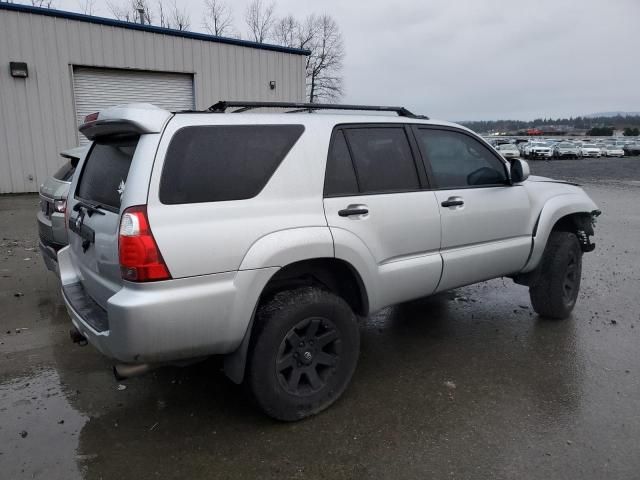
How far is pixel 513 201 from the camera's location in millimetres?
4297

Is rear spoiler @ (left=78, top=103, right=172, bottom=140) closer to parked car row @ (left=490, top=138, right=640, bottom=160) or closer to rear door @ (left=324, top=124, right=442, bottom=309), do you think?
rear door @ (left=324, top=124, right=442, bottom=309)

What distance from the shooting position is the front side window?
3.90m

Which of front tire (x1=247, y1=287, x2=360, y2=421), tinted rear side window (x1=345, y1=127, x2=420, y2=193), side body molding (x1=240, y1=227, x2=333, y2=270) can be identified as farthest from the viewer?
tinted rear side window (x1=345, y1=127, x2=420, y2=193)

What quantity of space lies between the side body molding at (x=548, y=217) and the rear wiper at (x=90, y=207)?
3.47 m

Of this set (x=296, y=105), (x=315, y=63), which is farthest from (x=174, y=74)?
(x=315, y=63)

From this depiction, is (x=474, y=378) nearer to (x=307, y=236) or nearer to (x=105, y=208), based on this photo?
(x=307, y=236)

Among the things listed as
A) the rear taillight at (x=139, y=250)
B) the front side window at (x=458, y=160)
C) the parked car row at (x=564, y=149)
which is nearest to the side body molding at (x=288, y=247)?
the rear taillight at (x=139, y=250)

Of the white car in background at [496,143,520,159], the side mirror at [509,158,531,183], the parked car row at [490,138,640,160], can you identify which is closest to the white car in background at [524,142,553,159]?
the parked car row at [490,138,640,160]

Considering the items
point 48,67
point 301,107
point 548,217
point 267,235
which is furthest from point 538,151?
point 267,235

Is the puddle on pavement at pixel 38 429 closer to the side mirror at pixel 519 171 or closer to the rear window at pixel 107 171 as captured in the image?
the rear window at pixel 107 171

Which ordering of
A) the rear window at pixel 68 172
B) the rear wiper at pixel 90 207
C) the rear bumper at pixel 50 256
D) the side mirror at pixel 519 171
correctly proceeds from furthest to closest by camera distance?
the rear window at pixel 68 172, the rear bumper at pixel 50 256, the side mirror at pixel 519 171, the rear wiper at pixel 90 207

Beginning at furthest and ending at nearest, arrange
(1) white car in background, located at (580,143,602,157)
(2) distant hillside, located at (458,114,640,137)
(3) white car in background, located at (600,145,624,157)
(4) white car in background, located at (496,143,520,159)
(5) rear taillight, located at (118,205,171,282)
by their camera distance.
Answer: (2) distant hillside, located at (458,114,640,137), (3) white car in background, located at (600,145,624,157), (1) white car in background, located at (580,143,602,157), (4) white car in background, located at (496,143,520,159), (5) rear taillight, located at (118,205,171,282)

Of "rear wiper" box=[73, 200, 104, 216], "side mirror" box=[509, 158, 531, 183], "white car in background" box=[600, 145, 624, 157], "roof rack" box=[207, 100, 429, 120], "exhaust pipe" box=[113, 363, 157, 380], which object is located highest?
"roof rack" box=[207, 100, 429, 120]

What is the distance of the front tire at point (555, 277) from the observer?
15.5 ft
